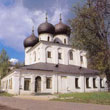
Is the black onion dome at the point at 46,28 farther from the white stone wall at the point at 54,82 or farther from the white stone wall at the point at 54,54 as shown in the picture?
the white stone wall at the point at 54,82

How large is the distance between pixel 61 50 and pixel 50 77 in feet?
33.4

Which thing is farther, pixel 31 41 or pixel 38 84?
pixel 31 41

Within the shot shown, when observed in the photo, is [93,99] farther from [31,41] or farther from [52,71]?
[31,41]

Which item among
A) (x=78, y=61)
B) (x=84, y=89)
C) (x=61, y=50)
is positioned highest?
(x=61, y=50)

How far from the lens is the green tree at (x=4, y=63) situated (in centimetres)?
4103

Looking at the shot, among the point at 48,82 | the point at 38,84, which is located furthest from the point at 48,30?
the point at 38,84

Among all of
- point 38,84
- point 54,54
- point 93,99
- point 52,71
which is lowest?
point 93,99

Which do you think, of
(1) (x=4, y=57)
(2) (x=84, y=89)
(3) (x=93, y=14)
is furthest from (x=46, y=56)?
(3) (x=93, y=14)

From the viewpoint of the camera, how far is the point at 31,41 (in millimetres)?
42688

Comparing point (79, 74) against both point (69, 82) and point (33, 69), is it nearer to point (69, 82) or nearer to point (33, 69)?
point (69, 82)

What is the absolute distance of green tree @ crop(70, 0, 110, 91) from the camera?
19672mm

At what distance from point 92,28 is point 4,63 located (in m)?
28.0

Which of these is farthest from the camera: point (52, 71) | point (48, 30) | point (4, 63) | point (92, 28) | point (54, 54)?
point (4, 63)

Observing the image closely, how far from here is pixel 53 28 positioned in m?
38.6
